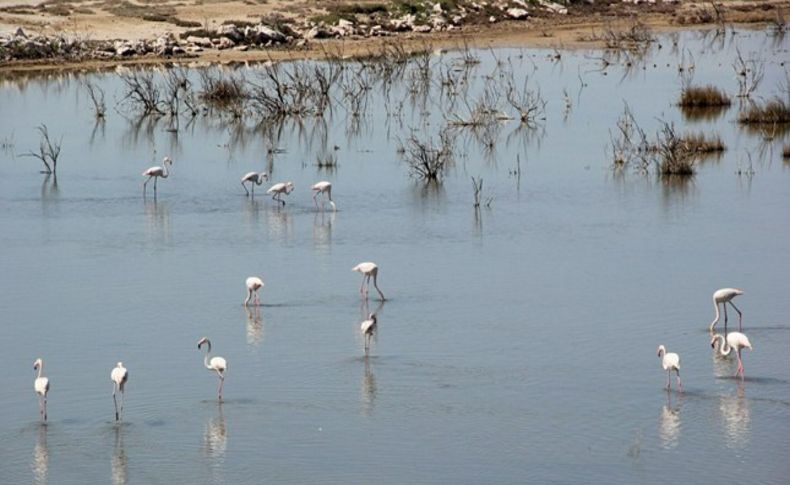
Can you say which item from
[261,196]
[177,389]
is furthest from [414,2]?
[177,389]

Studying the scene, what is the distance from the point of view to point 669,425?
11391 millimetres

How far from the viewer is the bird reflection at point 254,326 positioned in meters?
14.0

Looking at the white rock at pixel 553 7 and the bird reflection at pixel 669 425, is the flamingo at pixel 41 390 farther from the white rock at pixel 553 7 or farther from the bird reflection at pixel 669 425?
the white rock at pixel 553 7

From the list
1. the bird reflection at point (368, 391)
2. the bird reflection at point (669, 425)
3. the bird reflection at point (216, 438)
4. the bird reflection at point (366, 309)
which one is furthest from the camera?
the bird reflection at point (366, 309)

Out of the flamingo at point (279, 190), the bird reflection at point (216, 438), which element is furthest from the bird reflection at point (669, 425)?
the flamingo at point (279, 190)

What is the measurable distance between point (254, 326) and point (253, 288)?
0.64 meters

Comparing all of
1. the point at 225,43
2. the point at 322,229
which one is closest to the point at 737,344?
the point at 322,229

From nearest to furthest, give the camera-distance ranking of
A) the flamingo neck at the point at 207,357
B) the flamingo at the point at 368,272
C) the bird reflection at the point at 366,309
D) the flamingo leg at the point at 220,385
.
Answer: the flamingo leg at the point at 220,385, the flamingo neck at the point at 207,357, the bird reflection at the point at 366,309, the flamingo at the point at 368,272

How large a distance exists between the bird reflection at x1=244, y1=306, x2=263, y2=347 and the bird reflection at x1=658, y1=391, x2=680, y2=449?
3.95m

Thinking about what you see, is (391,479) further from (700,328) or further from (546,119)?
(546,119)

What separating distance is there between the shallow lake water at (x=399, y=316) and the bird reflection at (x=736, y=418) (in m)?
0.02

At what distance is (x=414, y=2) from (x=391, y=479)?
134ft

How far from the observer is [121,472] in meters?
10.5

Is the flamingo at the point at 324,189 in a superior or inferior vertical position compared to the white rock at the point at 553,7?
inferior
